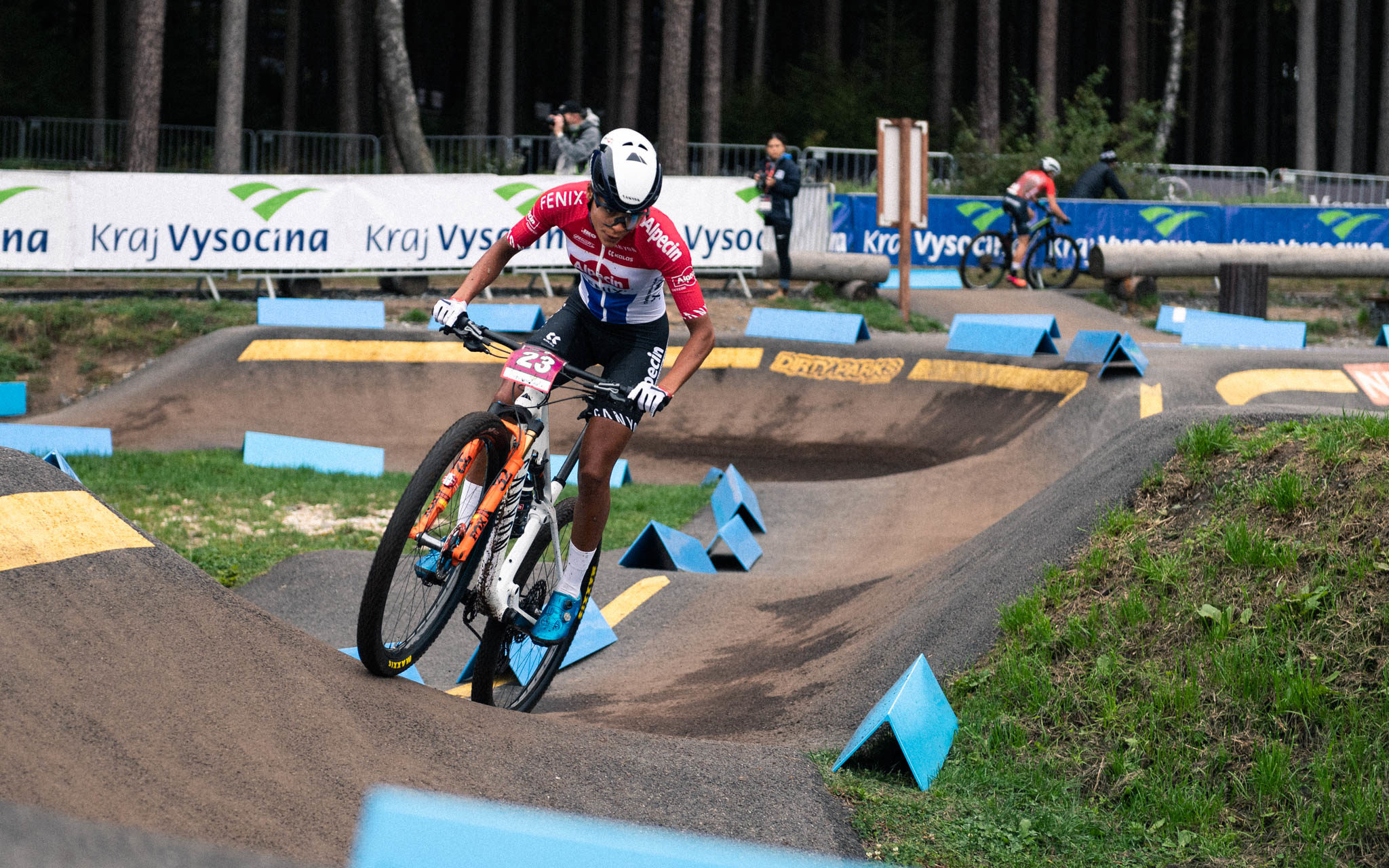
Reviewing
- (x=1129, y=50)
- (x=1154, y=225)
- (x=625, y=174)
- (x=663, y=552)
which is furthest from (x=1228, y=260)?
(x=625, y=174)

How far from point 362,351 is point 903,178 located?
849 cm

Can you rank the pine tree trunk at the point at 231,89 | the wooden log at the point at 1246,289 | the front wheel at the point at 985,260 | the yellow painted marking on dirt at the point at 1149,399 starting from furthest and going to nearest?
the pine tree trunk at the point at 231,89, the front wheel at the point at 985,260, the wooden log at the point at 1246,289, the yellow painted marking on dirt at the point at 1149,399

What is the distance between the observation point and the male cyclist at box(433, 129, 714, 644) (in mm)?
4965

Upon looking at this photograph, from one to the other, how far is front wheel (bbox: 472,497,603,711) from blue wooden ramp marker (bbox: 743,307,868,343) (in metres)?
10.1

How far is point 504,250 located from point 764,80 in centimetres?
3591

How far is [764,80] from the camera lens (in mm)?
39594

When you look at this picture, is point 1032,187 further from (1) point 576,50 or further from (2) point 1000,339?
(1) point 576,50

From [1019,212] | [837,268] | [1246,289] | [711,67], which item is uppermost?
[711,67]

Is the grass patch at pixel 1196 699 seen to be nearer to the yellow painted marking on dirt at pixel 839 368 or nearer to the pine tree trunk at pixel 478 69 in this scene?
the yellow painted marking on dirt at pixel 839 368

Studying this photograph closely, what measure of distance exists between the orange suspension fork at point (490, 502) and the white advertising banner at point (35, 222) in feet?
43.3

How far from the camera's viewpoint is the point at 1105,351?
1278 centimetres

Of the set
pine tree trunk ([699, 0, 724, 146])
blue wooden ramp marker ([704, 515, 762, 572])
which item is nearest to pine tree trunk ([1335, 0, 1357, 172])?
pine tree trunk ([699, 0, 724, 146])

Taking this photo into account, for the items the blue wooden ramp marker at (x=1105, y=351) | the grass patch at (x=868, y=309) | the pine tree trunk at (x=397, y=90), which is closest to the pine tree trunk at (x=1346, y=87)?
Result: the grass patch at (x=868, y=309)

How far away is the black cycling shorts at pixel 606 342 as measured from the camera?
550cm
